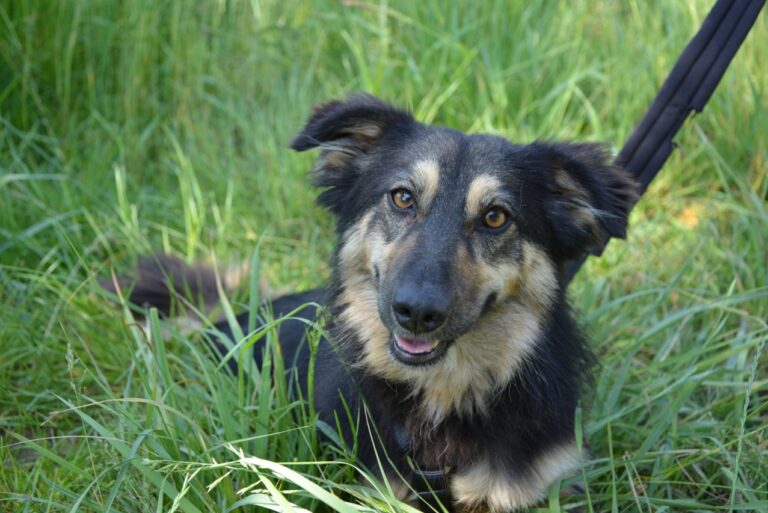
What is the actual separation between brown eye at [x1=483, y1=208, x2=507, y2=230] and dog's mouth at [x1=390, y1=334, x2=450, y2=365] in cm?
47

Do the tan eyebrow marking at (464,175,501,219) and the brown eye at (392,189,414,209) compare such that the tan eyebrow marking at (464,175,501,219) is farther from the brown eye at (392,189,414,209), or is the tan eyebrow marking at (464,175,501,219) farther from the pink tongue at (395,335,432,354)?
the pink tongue at (395,335,432,354)

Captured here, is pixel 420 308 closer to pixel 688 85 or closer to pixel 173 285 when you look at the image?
pixel 688 85

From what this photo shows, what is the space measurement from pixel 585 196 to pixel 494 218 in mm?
378

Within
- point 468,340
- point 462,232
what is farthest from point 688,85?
point 468,340

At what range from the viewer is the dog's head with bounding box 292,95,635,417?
284 centimetres

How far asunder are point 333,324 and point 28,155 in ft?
9.75

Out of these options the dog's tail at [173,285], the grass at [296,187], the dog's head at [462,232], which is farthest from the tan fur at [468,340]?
the dog's tail at [173,285]

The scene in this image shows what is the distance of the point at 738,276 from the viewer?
4219 millimetres

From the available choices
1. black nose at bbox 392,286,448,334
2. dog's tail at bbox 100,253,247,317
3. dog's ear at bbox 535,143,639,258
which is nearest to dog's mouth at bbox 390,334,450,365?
black nose at bbox 392,286,448,334

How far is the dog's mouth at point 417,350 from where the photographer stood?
9.14ft

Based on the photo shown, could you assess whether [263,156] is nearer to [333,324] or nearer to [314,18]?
[314,18]

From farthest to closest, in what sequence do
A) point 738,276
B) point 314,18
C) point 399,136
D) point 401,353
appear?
point 314,18
point 738,276
point 399,136
point 401,353

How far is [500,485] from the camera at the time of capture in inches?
112

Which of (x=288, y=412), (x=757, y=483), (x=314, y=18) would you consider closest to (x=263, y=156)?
(x=314, y=18)
